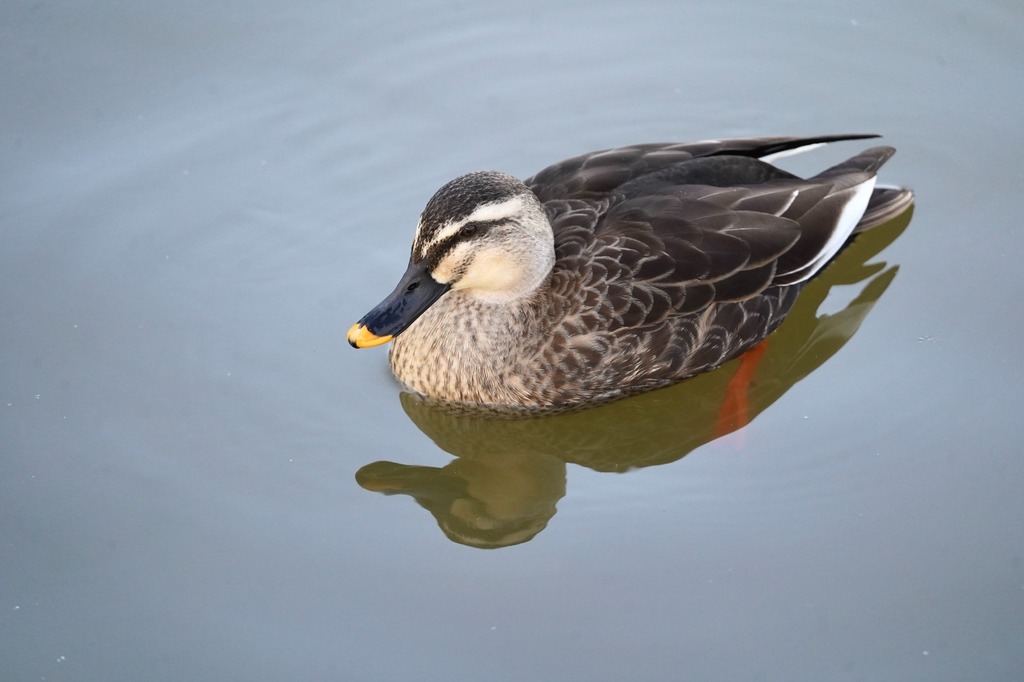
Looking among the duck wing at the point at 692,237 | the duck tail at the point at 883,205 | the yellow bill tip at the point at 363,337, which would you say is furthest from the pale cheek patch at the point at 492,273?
the duck tail at the point at 883,205

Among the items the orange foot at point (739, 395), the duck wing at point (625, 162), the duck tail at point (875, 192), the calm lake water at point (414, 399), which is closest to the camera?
the calm lake water at point (414, 399)

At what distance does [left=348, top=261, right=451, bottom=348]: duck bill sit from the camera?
6652 mm

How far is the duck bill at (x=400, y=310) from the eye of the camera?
6.65m

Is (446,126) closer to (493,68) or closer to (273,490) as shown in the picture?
(493,68)

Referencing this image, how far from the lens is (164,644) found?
5.93 metres

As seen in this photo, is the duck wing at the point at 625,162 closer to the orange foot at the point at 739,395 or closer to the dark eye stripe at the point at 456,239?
the dark eye stripe at the point at 456,239

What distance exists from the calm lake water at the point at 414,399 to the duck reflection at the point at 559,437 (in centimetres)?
2

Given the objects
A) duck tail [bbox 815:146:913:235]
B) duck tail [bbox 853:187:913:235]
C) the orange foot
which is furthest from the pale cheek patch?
duck tail [bbox 853:187:913:235]

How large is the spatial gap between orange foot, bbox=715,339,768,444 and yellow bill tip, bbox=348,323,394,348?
196 cm

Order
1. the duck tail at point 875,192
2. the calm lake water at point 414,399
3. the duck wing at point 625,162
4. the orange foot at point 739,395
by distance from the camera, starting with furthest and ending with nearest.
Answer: the duck tail at point 875,192 → the duck wing at point 625,162 → the orange foot at point 739,395 → the calm lake water at point 414,399

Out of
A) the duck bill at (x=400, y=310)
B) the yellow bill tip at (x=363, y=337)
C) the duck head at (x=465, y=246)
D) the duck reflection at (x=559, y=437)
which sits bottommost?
the duck reflection at (x=559, y=437)

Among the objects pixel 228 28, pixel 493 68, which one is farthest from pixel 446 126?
pixel 228 28

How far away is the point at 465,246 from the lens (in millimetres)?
6746

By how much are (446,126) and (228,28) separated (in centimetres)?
202
